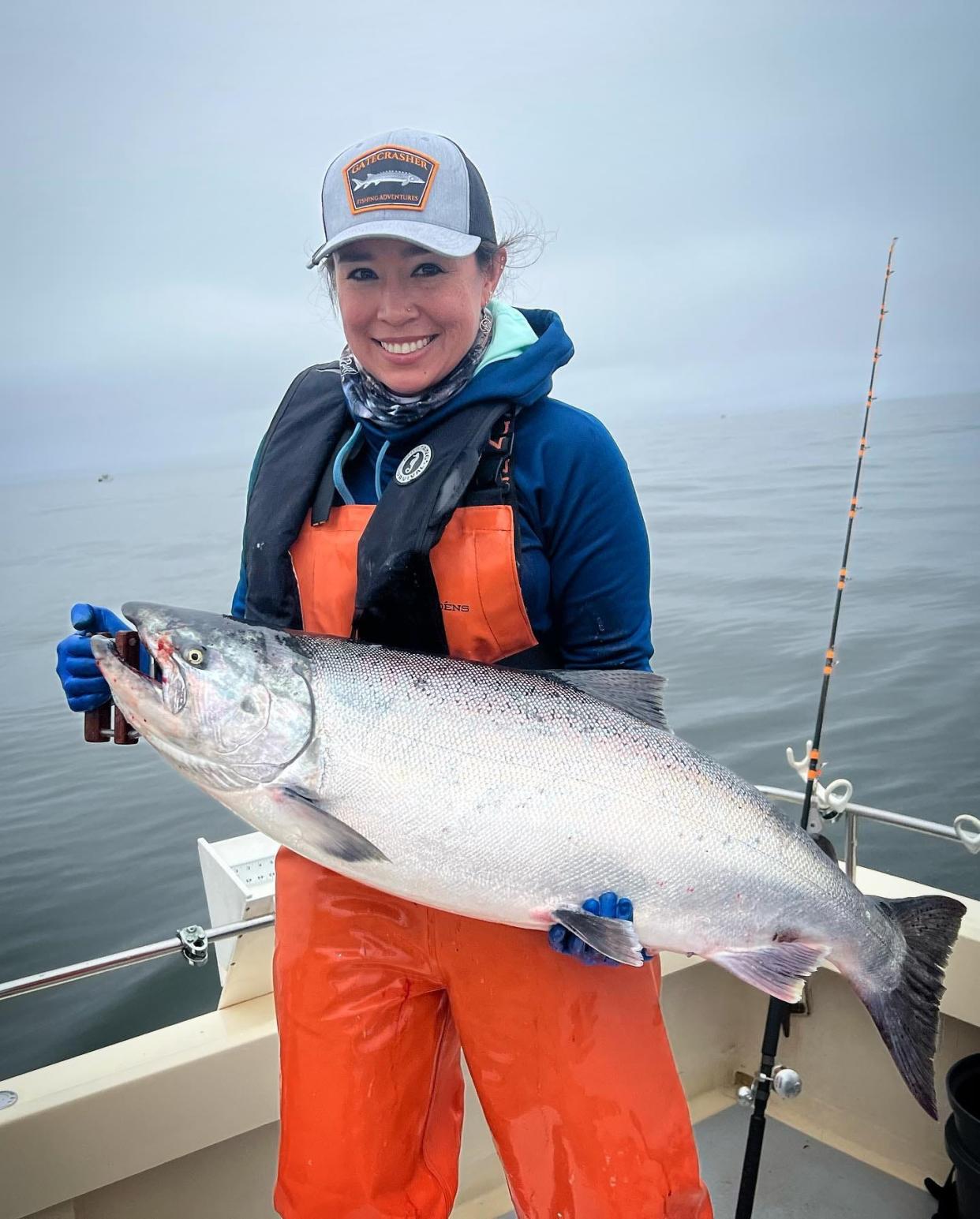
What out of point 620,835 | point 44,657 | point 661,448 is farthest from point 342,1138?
point 661,448

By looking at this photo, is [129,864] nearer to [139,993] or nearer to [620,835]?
[139,993]

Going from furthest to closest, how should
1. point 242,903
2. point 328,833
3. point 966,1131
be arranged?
point 242,903, point 966,1131, point 328,833

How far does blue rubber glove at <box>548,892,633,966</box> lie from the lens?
7.34ft

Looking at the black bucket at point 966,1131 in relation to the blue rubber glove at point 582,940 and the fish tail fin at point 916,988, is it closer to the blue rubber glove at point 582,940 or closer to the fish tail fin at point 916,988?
the fish tail fin at point 916,988

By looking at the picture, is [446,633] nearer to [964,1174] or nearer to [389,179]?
[389,179]

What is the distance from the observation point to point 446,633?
262 centimetres

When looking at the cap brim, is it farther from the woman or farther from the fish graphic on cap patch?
the fish graphic on cap patch

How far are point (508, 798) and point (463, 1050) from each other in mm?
764

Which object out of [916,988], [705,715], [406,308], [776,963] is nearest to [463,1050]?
[776,963]

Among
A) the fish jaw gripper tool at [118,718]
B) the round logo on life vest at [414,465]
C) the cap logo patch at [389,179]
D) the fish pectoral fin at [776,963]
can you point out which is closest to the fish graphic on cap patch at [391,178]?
the cap logo patch at [389,179]

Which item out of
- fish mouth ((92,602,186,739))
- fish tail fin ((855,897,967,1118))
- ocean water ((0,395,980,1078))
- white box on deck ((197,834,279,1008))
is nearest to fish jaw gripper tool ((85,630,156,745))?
fish mouth ((92,602,186,739))

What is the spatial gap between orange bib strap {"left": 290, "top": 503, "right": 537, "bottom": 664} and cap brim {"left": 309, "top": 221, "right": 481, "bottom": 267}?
72 centimetres

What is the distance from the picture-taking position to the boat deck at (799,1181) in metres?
3.56

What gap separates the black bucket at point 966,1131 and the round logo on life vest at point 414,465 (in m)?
2.80
